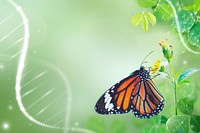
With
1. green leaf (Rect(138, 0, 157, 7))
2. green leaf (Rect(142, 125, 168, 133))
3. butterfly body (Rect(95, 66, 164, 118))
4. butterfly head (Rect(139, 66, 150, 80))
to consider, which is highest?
green leaf (Rect(138, 0, 157, 7))

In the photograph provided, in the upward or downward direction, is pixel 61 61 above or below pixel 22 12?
below

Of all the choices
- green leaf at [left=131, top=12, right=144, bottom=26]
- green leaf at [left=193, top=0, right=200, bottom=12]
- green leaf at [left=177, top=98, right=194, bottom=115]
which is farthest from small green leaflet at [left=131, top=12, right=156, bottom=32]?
green leaf at [left=177, top=98, right=194, bottom=115]

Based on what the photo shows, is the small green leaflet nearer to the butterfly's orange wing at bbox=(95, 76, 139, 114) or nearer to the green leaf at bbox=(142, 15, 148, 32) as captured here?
the green leaf at bbox=(142, 15, 148, 32)

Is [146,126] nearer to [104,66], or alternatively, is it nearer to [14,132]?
[104,66]

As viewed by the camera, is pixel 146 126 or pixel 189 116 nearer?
pixel 189 116

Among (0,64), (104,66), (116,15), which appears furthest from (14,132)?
(116,15)
